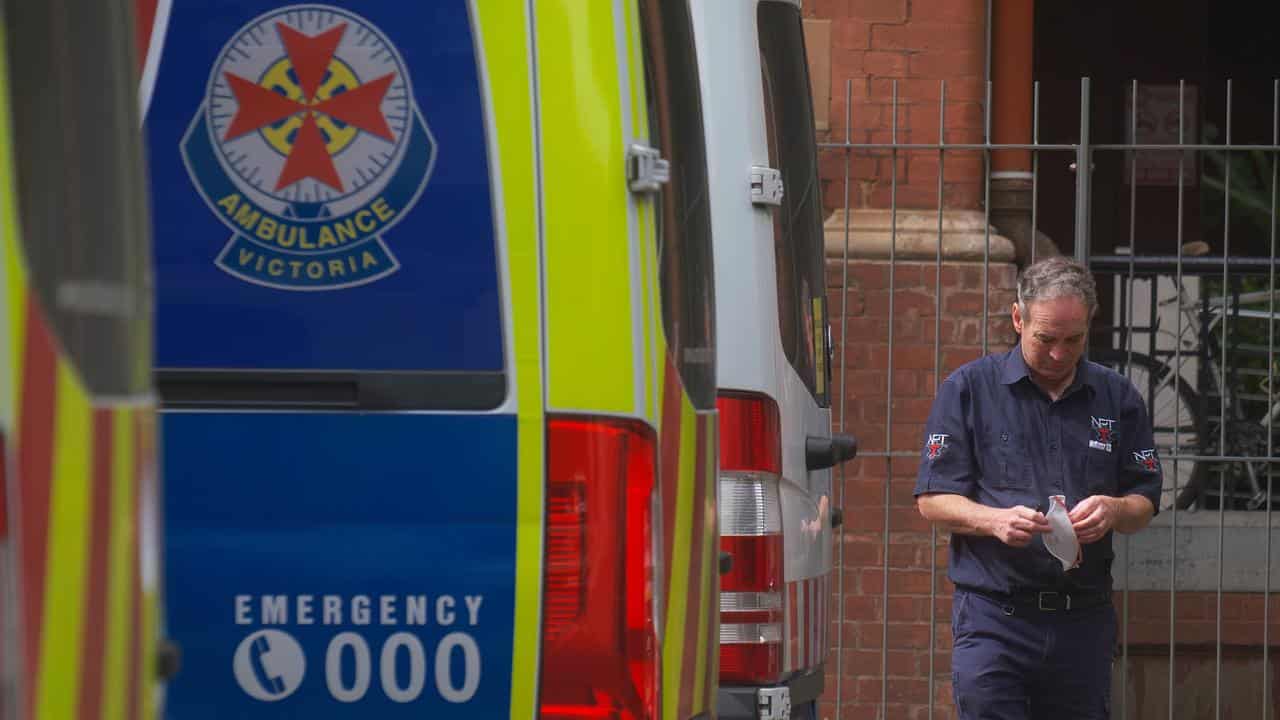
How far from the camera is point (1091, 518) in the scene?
4727 mm

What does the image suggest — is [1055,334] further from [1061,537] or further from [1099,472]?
[1061,537]

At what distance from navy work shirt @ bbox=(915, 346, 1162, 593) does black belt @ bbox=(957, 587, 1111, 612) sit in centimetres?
2

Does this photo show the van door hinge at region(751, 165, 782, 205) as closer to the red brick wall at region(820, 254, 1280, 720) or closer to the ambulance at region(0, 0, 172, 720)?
the red brick wall at region(820, 254, 1280, 720)

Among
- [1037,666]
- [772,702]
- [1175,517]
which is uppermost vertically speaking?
[1175,517]

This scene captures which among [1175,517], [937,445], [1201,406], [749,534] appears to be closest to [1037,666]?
[937,445]

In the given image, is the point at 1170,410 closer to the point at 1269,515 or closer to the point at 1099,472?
the point at 1269,515

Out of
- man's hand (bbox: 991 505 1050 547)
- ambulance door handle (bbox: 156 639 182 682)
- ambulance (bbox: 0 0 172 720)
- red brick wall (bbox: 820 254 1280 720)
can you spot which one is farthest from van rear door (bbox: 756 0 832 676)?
ambulance (bbox: 0 0 172 720)

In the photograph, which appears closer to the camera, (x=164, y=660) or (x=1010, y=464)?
(x=164, y=660)

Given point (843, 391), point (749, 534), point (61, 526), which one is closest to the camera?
point (61, 526)

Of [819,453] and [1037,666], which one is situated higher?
[819,453]

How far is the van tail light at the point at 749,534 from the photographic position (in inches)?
192

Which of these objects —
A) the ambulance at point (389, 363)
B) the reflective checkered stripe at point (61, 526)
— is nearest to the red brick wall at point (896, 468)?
the ambulance at point (389, 363)

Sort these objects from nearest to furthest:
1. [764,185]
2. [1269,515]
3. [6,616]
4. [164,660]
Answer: [6,616], [164,660], [764,185], [1269,515]

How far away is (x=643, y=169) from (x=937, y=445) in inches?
83.5
